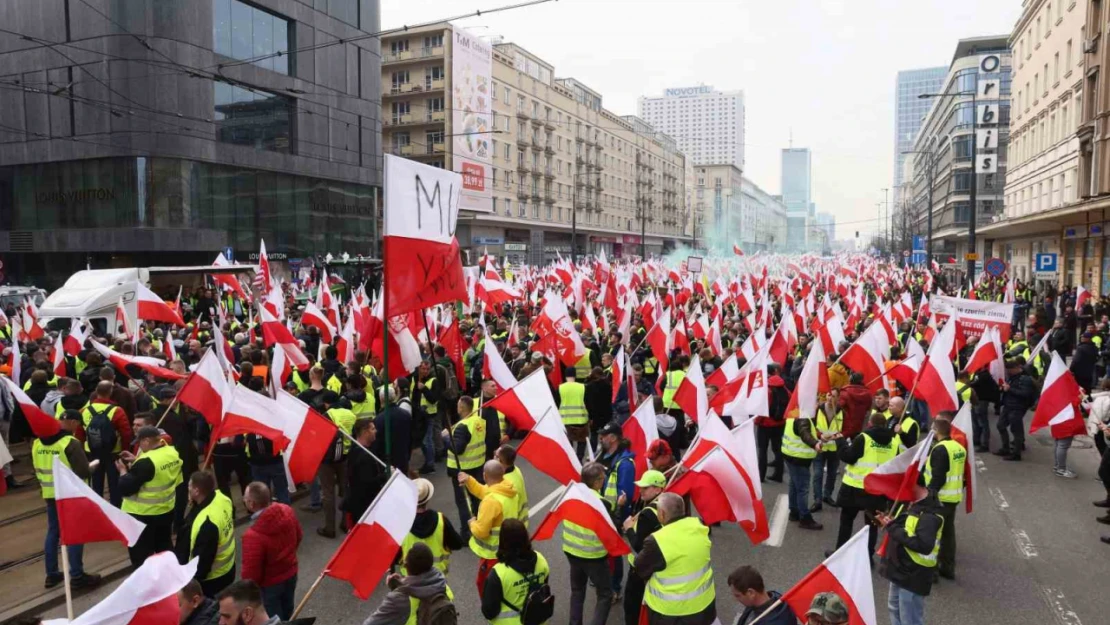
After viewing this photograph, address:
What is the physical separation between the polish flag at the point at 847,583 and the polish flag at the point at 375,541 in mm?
2447

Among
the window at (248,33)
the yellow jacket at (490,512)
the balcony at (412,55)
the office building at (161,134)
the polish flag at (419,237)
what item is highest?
the balcony at (412,55)

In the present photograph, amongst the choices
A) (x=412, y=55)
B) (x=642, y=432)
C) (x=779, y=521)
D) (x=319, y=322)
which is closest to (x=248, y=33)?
(x=412, y=55)

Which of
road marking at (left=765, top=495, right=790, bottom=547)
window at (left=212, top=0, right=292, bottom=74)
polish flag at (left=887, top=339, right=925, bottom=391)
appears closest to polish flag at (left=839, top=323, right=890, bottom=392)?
polish flag at (left=887, top=339, right=925, bottom=391)

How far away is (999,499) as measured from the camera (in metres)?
9.41

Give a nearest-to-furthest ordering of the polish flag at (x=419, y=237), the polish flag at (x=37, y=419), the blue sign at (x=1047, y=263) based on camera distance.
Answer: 1. the polish flag at (x=419, y=237)
2. the polish flag at (x=37, y=419)
3. the blue sign at (x=1047, y=263)

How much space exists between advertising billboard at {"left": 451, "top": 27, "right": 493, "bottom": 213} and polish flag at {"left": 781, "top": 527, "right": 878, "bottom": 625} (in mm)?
49318

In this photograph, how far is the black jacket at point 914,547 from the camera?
5469 mm

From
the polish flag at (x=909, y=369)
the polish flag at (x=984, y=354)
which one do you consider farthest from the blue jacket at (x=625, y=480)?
the polish flag at (x=984, y=354)

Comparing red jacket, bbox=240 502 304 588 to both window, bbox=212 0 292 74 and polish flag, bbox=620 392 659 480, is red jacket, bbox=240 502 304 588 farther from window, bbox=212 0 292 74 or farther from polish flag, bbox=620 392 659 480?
window, bbox=212 0 292 74

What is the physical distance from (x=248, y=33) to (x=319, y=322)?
25.6m

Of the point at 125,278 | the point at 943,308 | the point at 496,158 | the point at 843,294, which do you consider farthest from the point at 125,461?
the point at 496,158

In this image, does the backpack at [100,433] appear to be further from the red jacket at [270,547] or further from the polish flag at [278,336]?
the polish flag at [278,336]

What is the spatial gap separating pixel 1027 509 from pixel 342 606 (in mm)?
7840

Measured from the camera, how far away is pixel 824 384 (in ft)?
32.2
